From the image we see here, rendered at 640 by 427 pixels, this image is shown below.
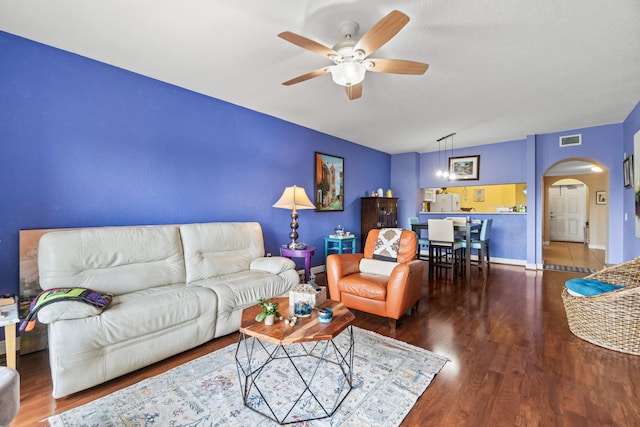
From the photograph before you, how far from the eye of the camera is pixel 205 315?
91.0 inches

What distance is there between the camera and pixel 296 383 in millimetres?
1848

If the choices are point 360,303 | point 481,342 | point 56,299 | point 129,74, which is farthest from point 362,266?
point 129,74

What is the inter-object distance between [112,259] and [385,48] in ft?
9.55

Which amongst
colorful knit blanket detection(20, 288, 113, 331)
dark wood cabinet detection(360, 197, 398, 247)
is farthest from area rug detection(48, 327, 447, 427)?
dark wood cabinet detection(360, 197, 398, 247)

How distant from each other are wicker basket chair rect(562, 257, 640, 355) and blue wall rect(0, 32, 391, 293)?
11.4ft

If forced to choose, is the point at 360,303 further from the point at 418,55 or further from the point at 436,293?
the point at 418,55

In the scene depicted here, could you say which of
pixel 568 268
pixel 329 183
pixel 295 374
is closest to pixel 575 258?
pixel 568 268

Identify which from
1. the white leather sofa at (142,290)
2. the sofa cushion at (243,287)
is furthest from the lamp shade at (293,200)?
the sofa cushion at (243,287)

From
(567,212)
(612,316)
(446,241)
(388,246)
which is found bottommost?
(612,316)

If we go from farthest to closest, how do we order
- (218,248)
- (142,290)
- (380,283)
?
(218,248)
(380,283)
(142,290)

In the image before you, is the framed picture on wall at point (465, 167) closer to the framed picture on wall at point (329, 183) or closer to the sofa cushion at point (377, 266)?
the framed picture on wall at point (329, 183)

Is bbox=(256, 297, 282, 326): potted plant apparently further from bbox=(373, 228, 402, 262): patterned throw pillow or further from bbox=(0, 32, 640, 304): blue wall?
bbox=(0, 32, 640, 304): blue wall

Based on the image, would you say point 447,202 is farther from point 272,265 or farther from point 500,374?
point 500,374

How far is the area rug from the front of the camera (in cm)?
153
